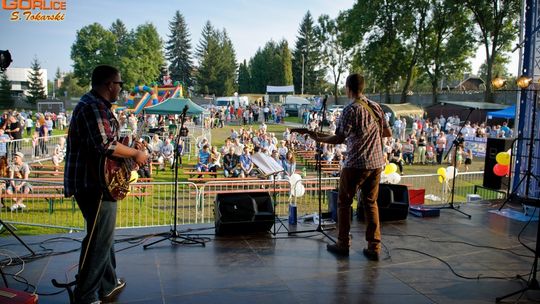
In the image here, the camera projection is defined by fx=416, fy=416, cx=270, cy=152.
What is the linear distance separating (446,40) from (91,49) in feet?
149

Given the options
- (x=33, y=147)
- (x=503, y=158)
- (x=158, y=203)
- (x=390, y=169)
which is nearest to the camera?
(x=503, y=158)

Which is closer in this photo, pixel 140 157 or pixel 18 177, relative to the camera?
pixel 140 157

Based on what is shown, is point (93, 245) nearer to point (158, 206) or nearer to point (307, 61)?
point (158, 206)

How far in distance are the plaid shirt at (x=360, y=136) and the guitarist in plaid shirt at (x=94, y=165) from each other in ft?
6.80

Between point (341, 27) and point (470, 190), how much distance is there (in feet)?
116

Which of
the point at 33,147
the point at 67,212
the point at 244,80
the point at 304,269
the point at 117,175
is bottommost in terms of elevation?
the point at 67,212

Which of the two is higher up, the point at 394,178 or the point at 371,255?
the point at 394,178

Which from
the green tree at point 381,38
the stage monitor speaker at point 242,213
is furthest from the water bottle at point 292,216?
the green tree at point 381,38

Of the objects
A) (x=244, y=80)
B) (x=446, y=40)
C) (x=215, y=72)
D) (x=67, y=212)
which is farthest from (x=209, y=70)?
(x=67, y=212)

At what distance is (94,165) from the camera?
295cm

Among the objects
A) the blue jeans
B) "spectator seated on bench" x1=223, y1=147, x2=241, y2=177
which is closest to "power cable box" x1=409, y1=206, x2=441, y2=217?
the blue jeans

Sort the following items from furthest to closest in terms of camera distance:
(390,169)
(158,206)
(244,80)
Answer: (244,80), (390,169), (158,206)

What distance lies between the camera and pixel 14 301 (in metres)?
2.80

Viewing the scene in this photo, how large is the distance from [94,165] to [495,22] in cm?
3730
